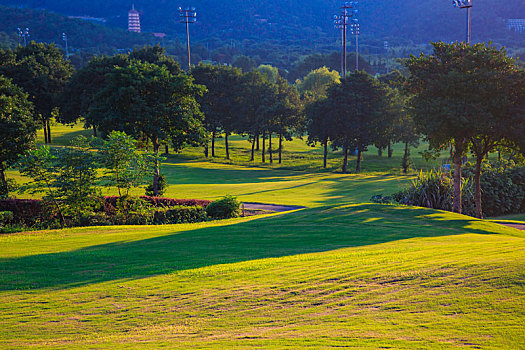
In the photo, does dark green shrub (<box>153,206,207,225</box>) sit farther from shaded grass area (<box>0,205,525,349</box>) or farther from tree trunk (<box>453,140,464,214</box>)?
tree trunk (<box>453,140,464,214</box>)

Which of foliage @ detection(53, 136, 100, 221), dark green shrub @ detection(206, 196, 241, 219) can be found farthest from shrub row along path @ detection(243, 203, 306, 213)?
foliage @ detection(53, 136, 100, 221)

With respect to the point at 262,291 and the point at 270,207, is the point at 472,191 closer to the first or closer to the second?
the point at 270,207

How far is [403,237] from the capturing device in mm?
18281

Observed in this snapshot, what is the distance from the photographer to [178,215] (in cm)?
2636

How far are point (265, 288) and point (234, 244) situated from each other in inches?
226

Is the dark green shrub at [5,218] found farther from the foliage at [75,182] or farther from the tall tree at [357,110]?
the tall tree at [357,110]

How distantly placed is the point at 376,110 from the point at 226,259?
162 feet

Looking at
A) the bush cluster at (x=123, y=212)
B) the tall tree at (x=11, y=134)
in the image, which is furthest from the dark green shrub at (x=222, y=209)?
the tall tree at (x=11, y=134)

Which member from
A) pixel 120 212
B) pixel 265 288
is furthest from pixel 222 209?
pixel 265 288

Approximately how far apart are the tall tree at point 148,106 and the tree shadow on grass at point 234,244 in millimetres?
14518

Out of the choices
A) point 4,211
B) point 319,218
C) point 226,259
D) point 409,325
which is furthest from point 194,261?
point 4,211

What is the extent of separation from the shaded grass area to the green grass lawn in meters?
0.03

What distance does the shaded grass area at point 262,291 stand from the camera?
810 cm

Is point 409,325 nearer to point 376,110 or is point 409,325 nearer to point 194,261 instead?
point 194,261
